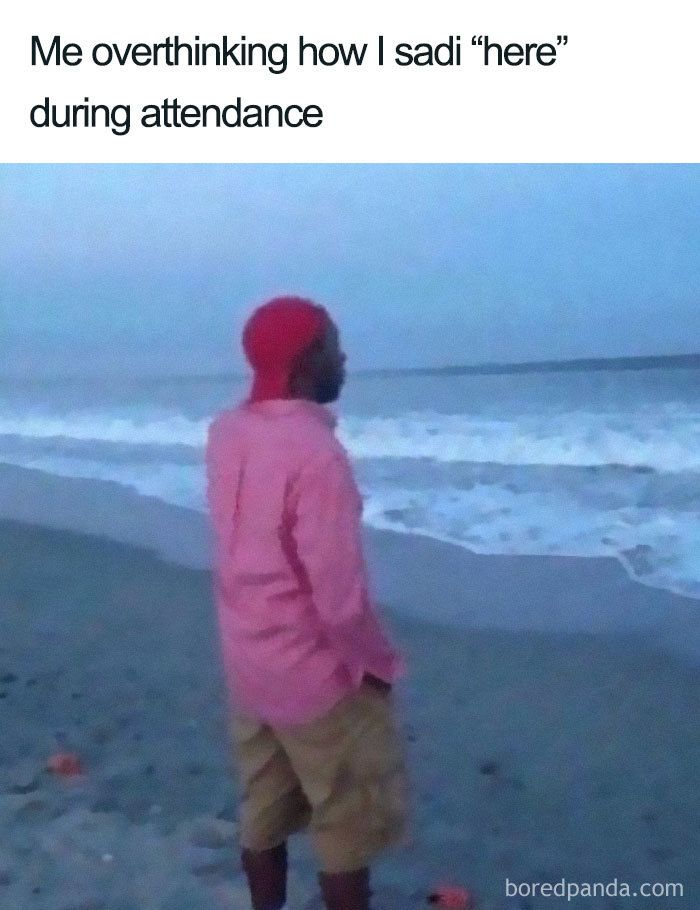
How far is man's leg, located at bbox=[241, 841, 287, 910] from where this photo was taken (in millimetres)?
1729

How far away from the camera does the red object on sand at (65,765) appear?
235 cm

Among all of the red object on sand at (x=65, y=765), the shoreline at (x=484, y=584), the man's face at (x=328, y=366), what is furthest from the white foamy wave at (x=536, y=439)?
the man's face at (x=328, y=366)

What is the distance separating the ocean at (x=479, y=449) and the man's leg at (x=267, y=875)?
174cm

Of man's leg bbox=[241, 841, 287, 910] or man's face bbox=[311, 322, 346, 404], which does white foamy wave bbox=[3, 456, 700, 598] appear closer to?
man's leg bbox=[241, 841, 287, 910]

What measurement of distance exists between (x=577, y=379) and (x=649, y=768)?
230 inches

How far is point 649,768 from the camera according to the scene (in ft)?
7.68

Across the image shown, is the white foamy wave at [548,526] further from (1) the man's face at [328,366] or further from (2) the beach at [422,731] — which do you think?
(1) the man's face at [328,366]

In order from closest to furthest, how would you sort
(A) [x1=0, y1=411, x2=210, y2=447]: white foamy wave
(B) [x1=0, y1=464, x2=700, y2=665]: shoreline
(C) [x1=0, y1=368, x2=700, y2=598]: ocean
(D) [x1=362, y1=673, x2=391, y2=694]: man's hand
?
(D) [x1=362, y1=673, x2=391, y2=694]: man's hand, (B) [x1=0, y1=464, x2=700, y2=665]: shoreline, (C) [x1=0, y1=368, x2=700, y2=598]: ocean, (A) [x1=0, y1=411, x2=210, y2=447]: white foamy wave

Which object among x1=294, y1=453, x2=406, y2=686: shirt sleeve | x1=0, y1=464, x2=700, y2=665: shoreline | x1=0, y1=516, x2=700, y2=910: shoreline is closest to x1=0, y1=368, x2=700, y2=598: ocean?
x1=0, y1=464, x2=700, y2=665: shoreline

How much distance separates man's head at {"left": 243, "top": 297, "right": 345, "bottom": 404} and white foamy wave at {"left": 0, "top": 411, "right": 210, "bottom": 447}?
15.8ft

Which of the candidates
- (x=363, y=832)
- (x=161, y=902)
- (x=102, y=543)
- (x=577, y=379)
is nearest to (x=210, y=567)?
(x=102, y=543)

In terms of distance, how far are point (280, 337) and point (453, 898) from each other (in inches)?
39.2

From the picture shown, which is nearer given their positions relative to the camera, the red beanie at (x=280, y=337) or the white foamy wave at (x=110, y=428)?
the red beanie at (x=280, y=337)

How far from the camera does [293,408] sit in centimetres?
148
